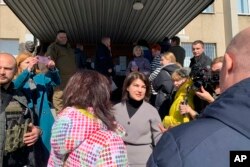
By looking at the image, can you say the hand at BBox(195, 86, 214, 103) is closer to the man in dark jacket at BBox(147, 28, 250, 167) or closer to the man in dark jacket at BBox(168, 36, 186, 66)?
the man in dark jacket at BBox(147, 28, 250, 167)

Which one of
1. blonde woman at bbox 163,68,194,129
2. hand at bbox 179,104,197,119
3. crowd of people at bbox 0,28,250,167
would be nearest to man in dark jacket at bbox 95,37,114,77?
crowd of people at bbox 0,28,250,167

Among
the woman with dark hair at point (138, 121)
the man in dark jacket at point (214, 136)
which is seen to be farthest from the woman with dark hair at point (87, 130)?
the woman with dark hair at point (138, 121)

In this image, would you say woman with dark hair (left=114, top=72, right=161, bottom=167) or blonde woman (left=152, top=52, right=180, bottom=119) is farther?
blonde woman (left=152, top=52, right=180, bottom=119)

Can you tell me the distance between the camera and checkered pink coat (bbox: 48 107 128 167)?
2375mm

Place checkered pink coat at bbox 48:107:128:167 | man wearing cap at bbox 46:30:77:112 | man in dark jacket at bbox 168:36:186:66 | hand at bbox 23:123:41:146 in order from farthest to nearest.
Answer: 1. man in dark jacket at bbox 168:36:186:66
2. man wearing cap at bbox 46:30:77:112
3. hand at bbox 23:123:41:146
4. checkered pink coat at bbox 48:107:128:167

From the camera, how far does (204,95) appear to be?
412 centimetres

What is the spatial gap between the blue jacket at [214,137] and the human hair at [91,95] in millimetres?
1413

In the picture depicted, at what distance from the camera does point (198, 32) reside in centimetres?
2233

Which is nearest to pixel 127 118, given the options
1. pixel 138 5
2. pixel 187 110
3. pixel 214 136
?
pixel 187 110

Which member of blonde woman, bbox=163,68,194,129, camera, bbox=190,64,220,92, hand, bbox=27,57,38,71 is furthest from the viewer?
blonde woman, bbox=163,68,194,129

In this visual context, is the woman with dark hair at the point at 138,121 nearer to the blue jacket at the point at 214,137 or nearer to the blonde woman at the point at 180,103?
the blonde woman at the point at 180,103

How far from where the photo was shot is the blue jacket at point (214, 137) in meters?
1.13

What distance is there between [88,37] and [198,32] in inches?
492

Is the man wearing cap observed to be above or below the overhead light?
below
